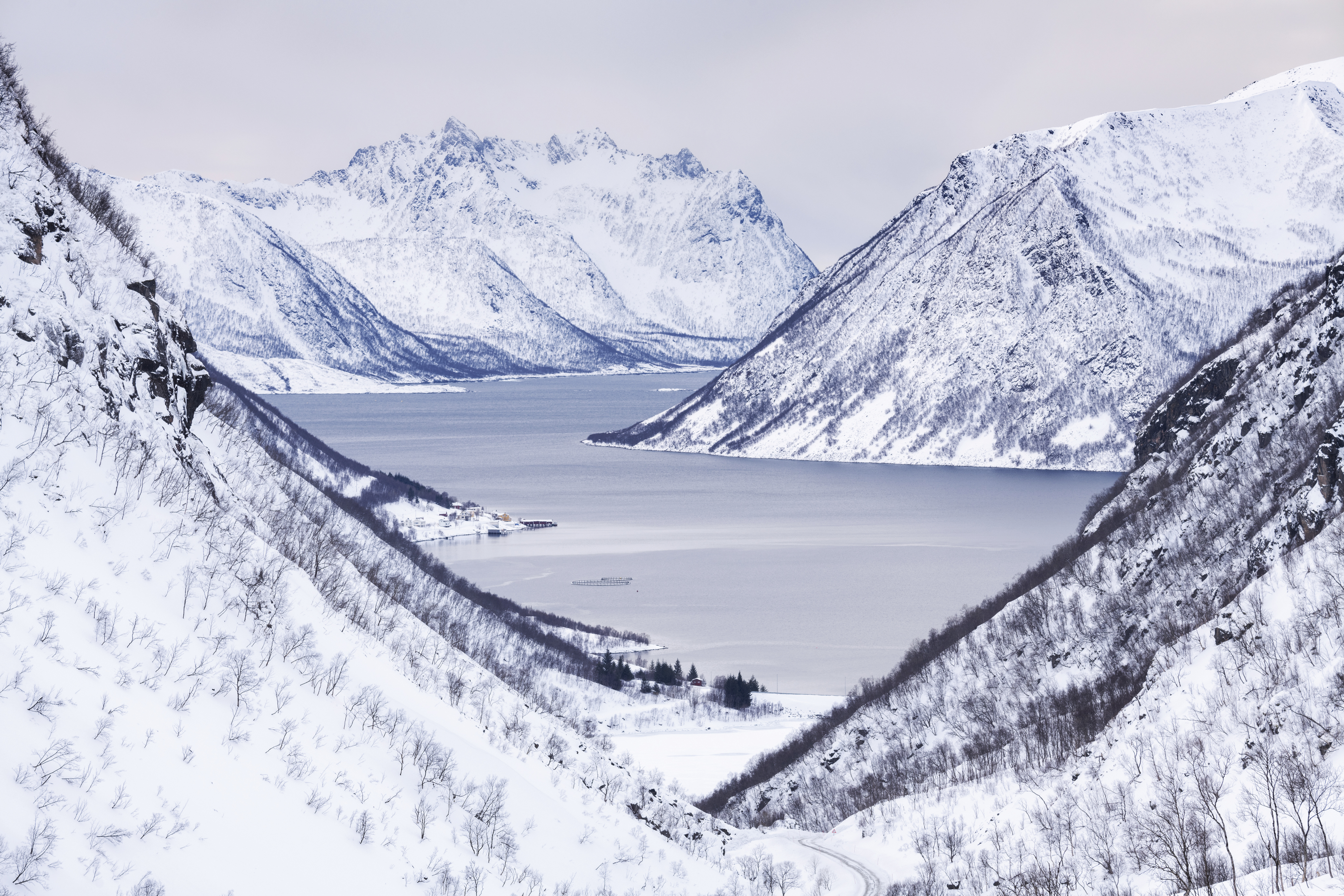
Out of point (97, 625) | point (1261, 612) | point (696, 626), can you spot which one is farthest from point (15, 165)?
point (696, 626)

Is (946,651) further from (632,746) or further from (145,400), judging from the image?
(145,400)

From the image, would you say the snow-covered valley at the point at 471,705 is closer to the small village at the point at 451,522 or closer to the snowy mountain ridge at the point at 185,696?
the snowy mountain ridge at the point at 185,696

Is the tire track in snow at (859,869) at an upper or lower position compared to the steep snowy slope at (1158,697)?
lower

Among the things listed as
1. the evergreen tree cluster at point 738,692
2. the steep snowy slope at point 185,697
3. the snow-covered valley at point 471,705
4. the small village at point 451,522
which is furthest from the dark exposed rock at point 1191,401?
the small village at point 451,522

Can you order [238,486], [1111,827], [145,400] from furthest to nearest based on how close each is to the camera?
[238,486], [1111,827], [145,400]

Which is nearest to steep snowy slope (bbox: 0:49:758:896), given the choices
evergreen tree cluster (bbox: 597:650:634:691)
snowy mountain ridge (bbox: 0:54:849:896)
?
snowy mountain ridge (bbox: 0:54:849:896)

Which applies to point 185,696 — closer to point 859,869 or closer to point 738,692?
point 859,869
